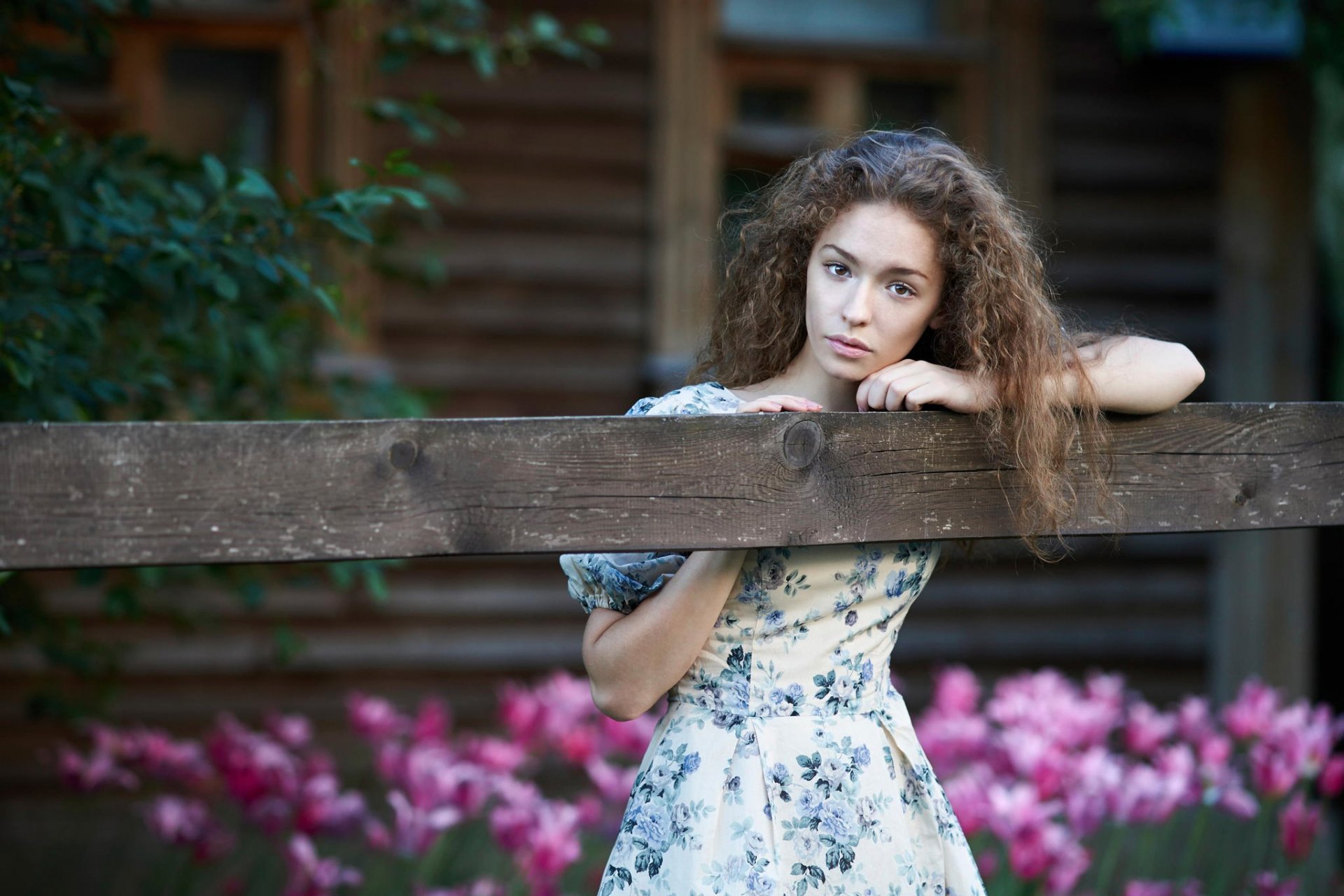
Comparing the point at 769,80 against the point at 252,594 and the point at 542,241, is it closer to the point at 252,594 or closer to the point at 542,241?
the point at 542,241

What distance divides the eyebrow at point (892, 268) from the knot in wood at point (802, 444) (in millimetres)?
268

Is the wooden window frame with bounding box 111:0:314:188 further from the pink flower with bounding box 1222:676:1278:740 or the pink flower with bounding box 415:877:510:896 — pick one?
the pink flower with bounding box 1222:676:1278:740

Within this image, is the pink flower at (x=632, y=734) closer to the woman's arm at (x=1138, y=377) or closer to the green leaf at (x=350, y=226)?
the green leaf at (x=350, y=226)

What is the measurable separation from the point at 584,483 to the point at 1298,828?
2.16 meters

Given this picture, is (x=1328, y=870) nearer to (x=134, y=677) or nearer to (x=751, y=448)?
(x=751, y=448)

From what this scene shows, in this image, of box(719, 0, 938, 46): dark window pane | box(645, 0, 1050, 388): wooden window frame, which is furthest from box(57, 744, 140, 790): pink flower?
box(719, 0, 938, 46): dark window pane

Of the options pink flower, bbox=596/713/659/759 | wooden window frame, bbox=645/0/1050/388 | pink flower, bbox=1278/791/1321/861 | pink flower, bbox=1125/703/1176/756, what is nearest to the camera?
pink flower, bbox=1278/791/1321/861

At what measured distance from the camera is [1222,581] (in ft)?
16.1

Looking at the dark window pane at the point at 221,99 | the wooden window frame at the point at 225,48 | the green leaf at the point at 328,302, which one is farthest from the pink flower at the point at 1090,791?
the dark window pane at the point at 221,99

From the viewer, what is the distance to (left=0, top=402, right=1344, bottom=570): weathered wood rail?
4.00 feet

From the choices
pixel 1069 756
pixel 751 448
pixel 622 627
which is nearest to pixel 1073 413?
pixel 751 448

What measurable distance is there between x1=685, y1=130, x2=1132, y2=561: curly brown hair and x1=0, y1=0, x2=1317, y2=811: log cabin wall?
2666mm

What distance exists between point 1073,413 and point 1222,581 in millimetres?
3704

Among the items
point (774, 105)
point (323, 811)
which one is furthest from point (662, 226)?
point (323, 811)
